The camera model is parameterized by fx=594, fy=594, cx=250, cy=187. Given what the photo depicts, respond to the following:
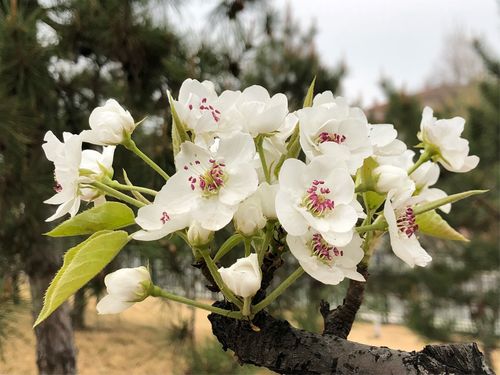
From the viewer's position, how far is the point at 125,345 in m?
2.64

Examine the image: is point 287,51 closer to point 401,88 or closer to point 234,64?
point 401,88

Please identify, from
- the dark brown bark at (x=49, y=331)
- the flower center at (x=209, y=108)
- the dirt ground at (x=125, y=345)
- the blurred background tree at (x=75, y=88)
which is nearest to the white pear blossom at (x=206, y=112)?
the flower center at (x=209, y=108)

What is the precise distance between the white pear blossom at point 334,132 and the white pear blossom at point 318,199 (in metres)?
0.02

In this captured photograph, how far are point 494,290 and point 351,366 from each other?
10.5 feet

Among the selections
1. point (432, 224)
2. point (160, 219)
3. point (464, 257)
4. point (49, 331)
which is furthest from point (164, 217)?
point (464, 257)

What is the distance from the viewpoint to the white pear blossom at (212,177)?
0.38 metres

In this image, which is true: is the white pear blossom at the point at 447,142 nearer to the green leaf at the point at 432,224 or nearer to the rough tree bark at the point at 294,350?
the green leaf at the point at 432,224

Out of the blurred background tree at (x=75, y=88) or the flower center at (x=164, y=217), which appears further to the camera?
the blurred background tree at (x=75, y=88)

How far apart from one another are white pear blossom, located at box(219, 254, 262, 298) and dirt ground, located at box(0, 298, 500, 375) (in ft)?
4.51

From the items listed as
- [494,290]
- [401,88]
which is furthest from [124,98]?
[494,290]

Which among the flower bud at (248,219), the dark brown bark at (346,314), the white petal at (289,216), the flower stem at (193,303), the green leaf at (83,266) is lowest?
the dark brown bark at (346,314)

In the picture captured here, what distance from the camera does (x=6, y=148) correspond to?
1239 millimetres

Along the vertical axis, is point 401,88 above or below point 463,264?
above

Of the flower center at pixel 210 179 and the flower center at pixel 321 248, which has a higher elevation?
the flower center at pixel 210 179
